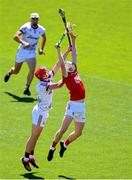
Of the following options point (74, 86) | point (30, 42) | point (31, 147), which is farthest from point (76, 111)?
point (30, 42)

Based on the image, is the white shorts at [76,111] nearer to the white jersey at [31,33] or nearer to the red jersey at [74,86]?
the red jersey at [74,86]

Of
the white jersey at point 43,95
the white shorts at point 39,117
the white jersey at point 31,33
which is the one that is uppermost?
the white jersey at point 31,33

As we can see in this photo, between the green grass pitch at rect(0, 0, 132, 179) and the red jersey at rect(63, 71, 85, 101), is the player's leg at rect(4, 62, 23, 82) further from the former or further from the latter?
the red jersey at rect(63, 71, 85, 101)

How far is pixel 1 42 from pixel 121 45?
4.79 meters

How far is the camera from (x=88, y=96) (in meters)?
23.8

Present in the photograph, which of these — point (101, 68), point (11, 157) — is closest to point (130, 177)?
point (11, 157)

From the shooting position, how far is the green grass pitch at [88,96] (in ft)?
58.1

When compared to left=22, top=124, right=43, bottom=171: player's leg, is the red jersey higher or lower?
higher

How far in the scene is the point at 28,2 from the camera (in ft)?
115

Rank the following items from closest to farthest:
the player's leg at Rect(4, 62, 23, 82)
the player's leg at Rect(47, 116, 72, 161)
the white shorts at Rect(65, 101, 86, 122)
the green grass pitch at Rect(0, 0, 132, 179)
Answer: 1. the white shorts at Rect(65, 101, 86, 122)
2. the player's leg at Rect(47, 116, 72, 161)
3. the green grass pitch at Rect(0, 0, 132, 179)
4. the player's leg at Rect(4, 62, 23, 82)

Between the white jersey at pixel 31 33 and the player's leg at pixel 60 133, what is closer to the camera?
the player's leg at pixel 60 133


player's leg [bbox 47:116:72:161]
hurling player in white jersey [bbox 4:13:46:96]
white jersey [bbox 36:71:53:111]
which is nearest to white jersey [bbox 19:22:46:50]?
hurling player in white jersey [bbox 4:13:46:96]

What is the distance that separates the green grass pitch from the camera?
17719mm

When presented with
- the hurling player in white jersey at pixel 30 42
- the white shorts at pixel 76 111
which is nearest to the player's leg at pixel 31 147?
the white shorts at pixel 76 111
